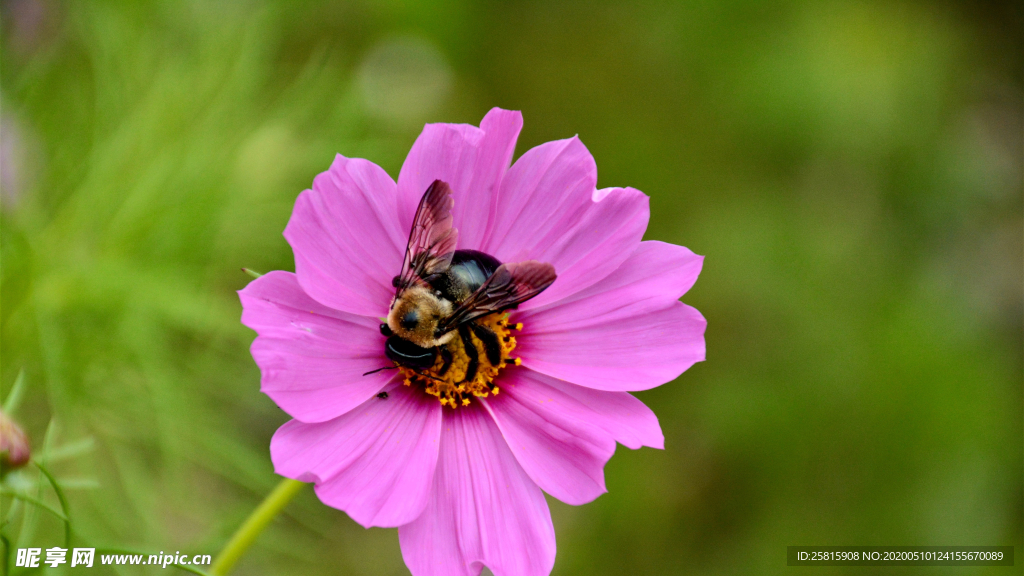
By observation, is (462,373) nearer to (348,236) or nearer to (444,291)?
(444,291)

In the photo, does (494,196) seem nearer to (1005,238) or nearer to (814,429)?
(814,429)

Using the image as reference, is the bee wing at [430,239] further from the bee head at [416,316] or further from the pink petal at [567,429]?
the pink petal at [567,429]

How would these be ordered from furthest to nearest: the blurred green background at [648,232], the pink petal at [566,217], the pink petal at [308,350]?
the blurred green background at [648,232] → the pink petal at [566,217] → the pink petal at [308,350]

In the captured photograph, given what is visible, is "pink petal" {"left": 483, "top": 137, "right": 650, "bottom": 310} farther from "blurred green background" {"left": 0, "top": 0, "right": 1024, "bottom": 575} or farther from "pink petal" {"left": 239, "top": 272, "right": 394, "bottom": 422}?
"blurred green background" {"left": 0, "top": 0, "right": 1024, "bottom": 575}

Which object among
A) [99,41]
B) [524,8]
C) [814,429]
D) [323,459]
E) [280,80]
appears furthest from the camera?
[524,8]

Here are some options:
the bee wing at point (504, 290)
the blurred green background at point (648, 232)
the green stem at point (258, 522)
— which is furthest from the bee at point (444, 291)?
the blurred green background at point (648, 232)

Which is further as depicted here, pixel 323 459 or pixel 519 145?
pixel 519 145

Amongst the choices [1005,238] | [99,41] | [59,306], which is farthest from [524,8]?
[1005,238]

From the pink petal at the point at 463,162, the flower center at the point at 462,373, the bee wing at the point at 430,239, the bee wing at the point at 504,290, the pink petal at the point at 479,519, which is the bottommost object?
the pink petal at the point at 479,519
